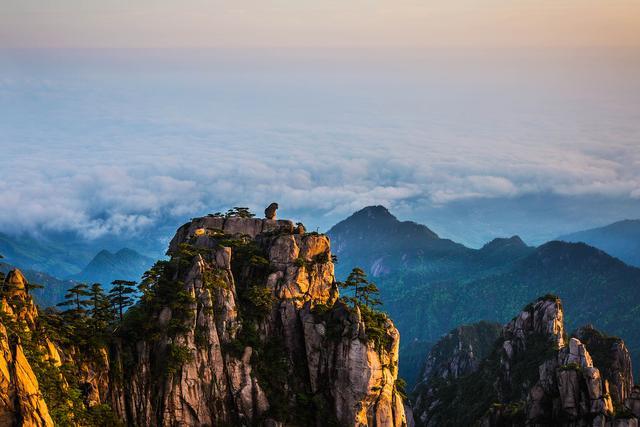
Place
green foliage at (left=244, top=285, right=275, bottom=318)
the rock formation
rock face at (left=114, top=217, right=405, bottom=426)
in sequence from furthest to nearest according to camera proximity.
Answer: green foliage at (left=244, top=285, right=275, bottom=318) → rock face at (left=114, top=217, right=405, bottom=426) → the rock formation

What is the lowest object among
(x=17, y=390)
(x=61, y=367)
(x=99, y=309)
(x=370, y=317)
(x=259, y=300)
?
(x=17, y=390)

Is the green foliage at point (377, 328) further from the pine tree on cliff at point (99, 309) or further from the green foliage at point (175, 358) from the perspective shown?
the pine tree on cliff at point (99, 309)

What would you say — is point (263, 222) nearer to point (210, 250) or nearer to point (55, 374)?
point (210, 250)

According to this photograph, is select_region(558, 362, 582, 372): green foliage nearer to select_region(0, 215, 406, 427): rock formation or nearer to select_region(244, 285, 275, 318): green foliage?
select_region(0, 215, 406, 427): rock formation

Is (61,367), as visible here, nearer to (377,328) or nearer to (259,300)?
(259,300)

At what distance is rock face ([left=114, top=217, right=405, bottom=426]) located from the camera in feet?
395

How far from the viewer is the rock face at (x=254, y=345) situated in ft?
395

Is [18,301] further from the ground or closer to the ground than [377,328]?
further from the ground

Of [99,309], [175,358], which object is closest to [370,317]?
[175,358]

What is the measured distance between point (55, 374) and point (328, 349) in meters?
41.3

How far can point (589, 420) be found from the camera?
528ft

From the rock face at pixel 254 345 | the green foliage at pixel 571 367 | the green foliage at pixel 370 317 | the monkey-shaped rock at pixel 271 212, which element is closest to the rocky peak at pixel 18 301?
the rock face at pixel 254 345

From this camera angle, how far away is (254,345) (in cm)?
12938

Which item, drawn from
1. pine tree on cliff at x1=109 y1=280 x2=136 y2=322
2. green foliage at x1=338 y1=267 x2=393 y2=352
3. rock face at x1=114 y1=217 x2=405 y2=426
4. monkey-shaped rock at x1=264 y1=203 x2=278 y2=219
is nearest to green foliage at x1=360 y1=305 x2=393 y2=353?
green foliage at x1=338 y1=267 x2=393 y2=352
